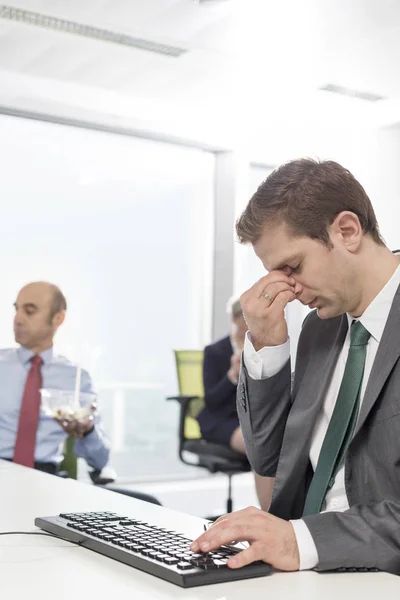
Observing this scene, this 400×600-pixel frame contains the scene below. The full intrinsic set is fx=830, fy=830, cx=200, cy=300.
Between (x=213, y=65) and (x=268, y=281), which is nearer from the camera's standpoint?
(x=268, y=281)

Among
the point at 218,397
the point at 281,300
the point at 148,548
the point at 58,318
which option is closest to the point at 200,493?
the point at 218,397

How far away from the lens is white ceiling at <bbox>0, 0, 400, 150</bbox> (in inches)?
182

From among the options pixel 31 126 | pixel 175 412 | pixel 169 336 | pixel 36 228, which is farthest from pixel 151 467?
pixel 31 126

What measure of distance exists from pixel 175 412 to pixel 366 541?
18.4ft

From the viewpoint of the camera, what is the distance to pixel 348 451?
1482mm

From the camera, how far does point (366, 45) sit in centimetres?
515

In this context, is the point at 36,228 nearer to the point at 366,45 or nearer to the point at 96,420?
the point at 366,45

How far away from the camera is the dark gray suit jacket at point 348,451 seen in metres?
1.25

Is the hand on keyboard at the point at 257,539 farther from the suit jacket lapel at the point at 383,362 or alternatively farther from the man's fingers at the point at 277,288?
the man's fingers at the point at 277,288

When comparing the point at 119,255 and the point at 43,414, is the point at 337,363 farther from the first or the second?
the point at 119,255

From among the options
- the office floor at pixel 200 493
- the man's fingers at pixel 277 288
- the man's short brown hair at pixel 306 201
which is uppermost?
A: the man's short brown hair at pixel 306 201

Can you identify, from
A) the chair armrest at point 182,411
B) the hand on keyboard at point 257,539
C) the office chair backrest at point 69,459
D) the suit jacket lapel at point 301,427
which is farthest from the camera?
the chair armrest at point 182,411

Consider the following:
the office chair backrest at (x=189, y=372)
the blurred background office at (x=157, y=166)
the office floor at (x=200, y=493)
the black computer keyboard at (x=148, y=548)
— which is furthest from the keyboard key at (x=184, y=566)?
the office floor at (x=200, y=493)

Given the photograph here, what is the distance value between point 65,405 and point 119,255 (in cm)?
391
